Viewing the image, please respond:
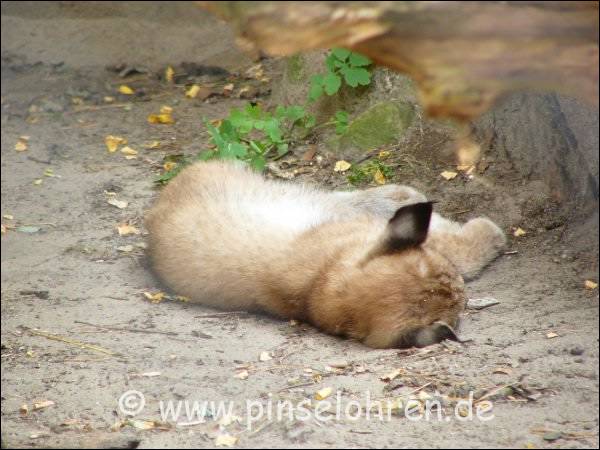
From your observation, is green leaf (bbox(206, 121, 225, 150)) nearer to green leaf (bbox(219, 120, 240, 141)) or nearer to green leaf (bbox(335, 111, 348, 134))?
green leaf (bbox(219, 120, 240, 141))

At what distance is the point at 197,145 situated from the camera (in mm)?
8641

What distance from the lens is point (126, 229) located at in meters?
7.07

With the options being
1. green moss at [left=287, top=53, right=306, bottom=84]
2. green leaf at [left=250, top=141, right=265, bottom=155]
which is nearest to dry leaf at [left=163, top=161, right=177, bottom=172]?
green leaf at [left=250, top=141, right=265, bottom=155]

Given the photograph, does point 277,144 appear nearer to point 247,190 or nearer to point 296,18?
point 247,190

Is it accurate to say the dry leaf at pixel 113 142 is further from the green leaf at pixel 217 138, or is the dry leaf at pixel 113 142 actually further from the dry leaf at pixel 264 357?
the dry leaf at pixel 264 357

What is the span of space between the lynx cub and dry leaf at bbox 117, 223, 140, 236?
476mm

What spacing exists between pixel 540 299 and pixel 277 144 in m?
3.36

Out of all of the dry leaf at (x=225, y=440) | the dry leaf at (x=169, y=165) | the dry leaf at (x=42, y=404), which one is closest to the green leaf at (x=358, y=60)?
the dry leaf at (x=169, y=165)

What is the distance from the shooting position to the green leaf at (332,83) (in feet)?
24.9

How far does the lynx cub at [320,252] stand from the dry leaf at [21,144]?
2333 mm

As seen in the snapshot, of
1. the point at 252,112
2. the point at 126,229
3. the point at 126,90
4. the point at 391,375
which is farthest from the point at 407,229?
the point at 126,90

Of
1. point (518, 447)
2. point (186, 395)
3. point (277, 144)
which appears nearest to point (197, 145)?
point (277, 144)

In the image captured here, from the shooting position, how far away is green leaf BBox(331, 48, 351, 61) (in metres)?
7.54

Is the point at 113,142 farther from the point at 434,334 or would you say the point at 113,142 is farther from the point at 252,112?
the point at 434,334
